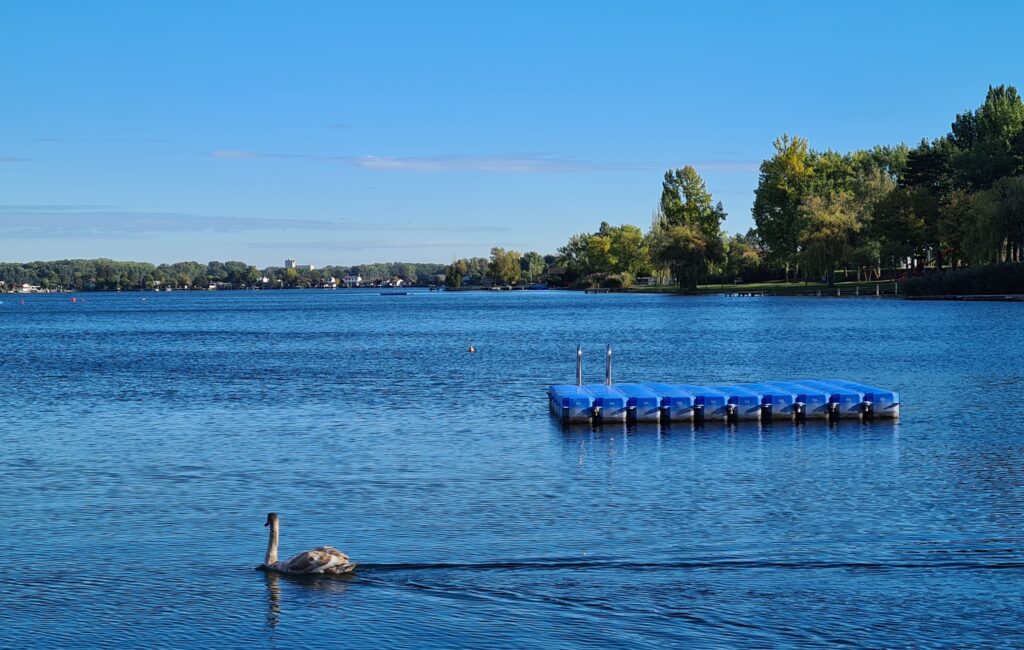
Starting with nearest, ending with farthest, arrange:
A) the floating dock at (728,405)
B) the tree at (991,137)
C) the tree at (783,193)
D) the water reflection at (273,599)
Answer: the water reflection at (273,599) < the floating dock at (728,405) < the tree at (991,137) < the tree at (783,193)

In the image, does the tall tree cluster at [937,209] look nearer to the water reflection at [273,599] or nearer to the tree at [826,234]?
the tree at [826,234]

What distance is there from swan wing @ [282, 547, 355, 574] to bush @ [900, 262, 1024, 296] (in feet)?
436

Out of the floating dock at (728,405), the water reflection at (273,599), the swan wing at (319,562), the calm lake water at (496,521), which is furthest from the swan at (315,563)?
the floating dock at (728,405)

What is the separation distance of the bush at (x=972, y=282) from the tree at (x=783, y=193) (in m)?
36.9

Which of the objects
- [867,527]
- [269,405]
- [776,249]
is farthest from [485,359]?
[776,249]

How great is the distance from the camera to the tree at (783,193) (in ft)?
638

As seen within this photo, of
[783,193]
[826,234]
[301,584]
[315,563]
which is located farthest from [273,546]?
[783,193]

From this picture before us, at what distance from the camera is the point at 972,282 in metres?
145

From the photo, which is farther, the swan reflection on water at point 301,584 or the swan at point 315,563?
the swan at point 315,563

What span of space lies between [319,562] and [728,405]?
22.0m

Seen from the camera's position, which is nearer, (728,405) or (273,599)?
(273,599)

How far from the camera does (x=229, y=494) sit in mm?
27172

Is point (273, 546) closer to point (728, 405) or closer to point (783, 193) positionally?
point (728, 405)

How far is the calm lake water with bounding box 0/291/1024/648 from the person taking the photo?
57.0 ft
